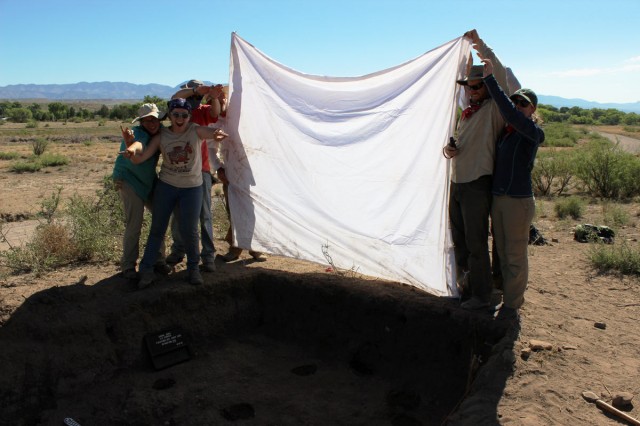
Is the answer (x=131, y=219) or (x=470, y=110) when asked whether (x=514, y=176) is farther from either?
(x=131, y=219)

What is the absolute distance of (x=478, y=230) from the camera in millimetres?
3809

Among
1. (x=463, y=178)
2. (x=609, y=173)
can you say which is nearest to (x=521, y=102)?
(x=463, y=178)

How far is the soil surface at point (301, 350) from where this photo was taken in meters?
3.39

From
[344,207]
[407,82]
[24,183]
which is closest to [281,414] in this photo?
[344,207]

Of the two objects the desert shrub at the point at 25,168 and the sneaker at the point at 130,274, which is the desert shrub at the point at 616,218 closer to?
the sneaker at the point at 130,274

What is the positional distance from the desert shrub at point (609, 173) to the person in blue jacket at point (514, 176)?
278 inches

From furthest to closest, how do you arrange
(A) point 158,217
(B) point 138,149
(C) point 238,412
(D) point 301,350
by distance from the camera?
1. (D) point 301,350
2. (A) point 158,217
3. (B) point 138,149
4. (C) point 238,412

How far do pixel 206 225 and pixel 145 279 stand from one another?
720 mm

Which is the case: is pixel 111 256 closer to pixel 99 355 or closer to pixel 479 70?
pixel 99 355

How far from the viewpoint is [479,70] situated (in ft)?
11.6

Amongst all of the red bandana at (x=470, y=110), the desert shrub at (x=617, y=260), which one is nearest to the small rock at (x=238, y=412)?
the red bandana at (x=470, y=110)

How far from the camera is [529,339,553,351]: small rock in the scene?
3555 millimetres

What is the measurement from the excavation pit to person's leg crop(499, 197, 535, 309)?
0.29 meters

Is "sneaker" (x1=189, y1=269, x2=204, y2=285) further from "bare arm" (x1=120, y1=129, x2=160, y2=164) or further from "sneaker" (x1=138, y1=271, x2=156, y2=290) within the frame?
"bare arm" (x1=120, y1=129, x2=160, y2=164)
